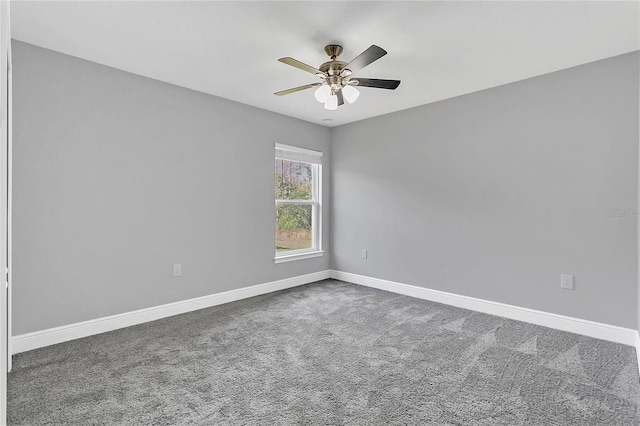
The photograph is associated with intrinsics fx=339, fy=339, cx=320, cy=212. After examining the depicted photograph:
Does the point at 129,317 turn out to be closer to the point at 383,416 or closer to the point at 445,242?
the point at 383,416

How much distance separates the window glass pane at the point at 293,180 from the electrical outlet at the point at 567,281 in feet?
10.6

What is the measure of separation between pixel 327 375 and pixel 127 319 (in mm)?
2068

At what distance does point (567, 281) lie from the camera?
3135 millimetres

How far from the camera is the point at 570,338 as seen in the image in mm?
2955

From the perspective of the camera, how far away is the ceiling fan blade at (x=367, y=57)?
2.16 metres

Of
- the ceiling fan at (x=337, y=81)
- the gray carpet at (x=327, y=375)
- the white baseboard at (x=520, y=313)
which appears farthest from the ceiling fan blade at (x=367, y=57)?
the white baseboard at (x=520, y=313)

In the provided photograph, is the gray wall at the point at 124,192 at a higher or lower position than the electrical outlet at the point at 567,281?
higher

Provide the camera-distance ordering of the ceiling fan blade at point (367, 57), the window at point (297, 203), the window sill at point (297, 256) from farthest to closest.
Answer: the window at point (297, 203) → the window sill at point (297, 256) → the ceiling fan blade at point (367, 57)

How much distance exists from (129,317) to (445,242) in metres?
3.43

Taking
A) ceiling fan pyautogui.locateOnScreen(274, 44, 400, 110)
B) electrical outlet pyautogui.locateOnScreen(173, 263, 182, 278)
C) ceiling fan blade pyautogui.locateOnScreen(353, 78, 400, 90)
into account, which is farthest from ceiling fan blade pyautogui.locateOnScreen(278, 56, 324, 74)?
electrical outlet pyautogui.locateOnScreen(173, 263, 182, 278)

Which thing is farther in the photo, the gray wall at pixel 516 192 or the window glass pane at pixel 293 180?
the window glass pane at pixel 293 180

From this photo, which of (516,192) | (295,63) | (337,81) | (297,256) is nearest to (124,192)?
(295,63)

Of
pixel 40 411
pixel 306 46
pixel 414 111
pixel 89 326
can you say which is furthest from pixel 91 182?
pixel 414 111

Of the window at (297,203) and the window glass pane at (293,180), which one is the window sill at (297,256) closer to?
the window at (297,203)
